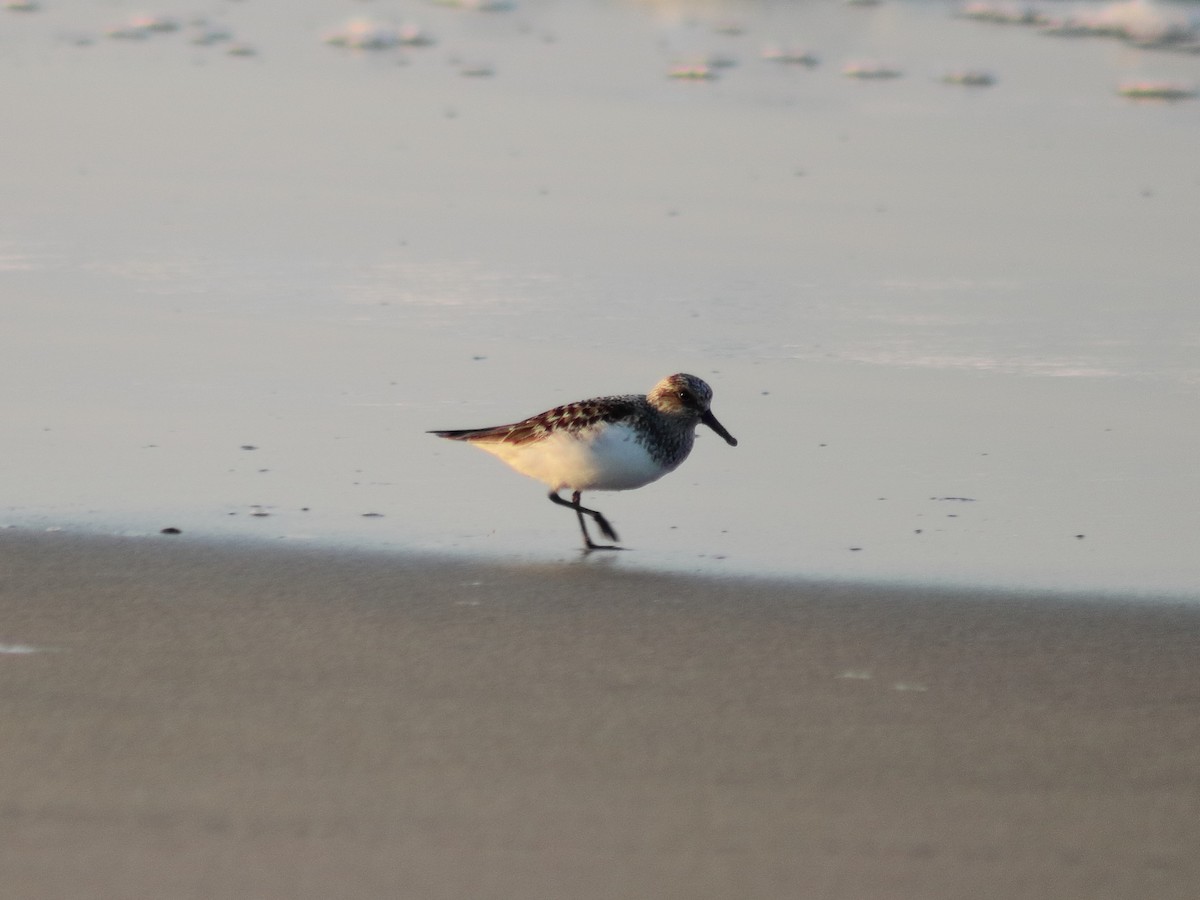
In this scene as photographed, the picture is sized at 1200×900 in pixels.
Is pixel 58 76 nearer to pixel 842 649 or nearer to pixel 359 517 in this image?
pixel 359 517

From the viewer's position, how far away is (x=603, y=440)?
6.34 metres

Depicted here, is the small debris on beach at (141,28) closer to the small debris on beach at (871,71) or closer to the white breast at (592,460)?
the small debris on beach at (871,71)

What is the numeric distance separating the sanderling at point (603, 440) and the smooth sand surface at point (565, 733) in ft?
1.55

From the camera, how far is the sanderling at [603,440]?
636cm

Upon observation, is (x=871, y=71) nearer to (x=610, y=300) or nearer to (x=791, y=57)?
(x=791, y=57)

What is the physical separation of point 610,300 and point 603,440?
3.50 meters

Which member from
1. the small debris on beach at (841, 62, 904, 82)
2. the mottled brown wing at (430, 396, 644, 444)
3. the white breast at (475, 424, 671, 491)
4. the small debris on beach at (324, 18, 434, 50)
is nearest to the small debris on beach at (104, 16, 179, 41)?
the small debris on beach at (324, 18, 434, 50)

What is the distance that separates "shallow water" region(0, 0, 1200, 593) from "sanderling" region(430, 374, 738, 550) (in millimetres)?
197

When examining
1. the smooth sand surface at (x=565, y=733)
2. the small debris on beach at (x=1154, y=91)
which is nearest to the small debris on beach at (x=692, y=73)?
the small debris on beach at (x=1154, y=91)

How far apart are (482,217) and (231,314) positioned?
2.67m

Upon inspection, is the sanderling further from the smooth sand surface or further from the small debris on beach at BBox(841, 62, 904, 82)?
the small debris on beach at BBox(841, 62, 904, 82)

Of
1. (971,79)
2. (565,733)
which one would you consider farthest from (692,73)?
(565,733)

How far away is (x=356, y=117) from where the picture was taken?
14.8 meters

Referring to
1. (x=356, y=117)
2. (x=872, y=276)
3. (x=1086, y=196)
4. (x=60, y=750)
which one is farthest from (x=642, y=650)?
(x=356, y=117)
